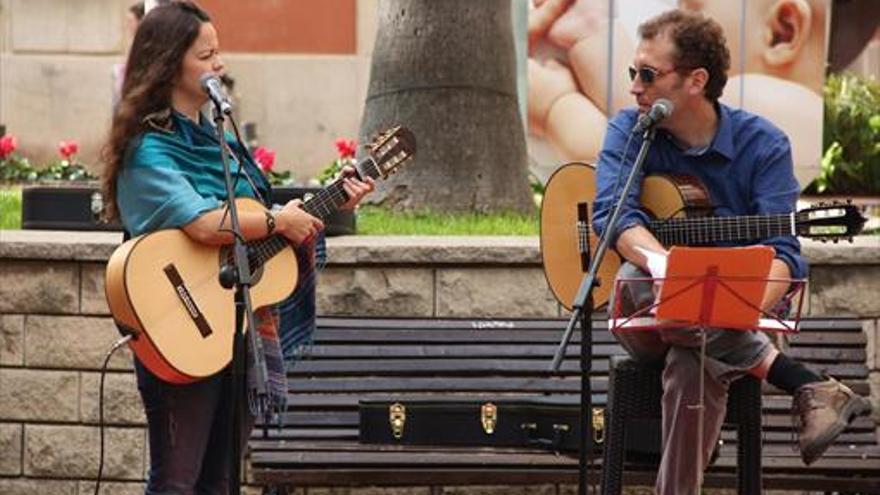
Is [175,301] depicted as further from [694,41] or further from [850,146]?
[850,146]

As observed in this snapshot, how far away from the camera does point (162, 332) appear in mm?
7043

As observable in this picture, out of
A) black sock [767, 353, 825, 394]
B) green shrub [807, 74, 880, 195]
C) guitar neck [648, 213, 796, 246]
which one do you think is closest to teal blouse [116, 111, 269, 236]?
guitar neck [648, 213, 796, 246]

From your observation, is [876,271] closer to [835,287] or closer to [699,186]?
[835,287]

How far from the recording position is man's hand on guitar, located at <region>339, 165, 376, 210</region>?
24.0 feet

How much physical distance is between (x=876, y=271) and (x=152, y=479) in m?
3.29

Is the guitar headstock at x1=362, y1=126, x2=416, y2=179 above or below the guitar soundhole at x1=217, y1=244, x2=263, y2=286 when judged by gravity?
above

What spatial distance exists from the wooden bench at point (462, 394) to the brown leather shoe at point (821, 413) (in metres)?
0.97

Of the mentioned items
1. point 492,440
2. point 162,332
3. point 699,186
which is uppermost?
point 699,186

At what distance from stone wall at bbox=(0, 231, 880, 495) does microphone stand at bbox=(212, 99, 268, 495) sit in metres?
2.02

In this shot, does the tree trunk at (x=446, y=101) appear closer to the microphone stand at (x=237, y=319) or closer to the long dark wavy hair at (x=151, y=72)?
the long dark wavy hair at (x=151, y=72)

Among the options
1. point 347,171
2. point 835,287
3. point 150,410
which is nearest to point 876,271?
point 835,287

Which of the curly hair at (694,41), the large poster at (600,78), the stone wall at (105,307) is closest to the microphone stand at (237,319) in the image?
the curly hair at (694,41)

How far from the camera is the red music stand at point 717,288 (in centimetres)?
689

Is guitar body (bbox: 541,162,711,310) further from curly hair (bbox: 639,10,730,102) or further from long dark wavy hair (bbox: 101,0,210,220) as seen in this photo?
long dark wavy hair (bbox: 101,0,210,220)
